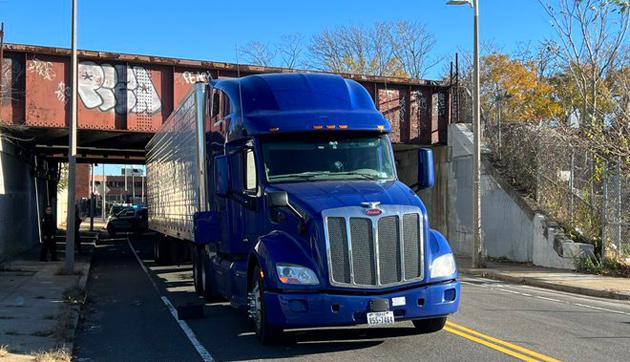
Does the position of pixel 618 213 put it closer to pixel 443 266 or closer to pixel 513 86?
pixel 443 266

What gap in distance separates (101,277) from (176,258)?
2209 millimetres

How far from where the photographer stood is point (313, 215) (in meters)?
7.15

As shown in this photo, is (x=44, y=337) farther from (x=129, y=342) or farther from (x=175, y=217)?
(x=175, y=217)

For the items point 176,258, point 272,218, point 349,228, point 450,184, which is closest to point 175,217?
point 176,258

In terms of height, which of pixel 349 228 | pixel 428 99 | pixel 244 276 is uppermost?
pixel 428 99

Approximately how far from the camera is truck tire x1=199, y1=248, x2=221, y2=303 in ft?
37.7

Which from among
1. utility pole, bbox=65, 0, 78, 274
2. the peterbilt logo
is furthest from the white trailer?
the peterbilt logo

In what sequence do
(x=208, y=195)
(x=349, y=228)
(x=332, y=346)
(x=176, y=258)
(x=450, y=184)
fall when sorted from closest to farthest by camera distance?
(x=349, y=228) → (x=332, y=346) → (x=208, y=195) → (x=176, y=258) → (x=450, y=184)

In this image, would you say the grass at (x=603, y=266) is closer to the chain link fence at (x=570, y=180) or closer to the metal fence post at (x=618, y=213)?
the chain link fence at (x=570, y=180)

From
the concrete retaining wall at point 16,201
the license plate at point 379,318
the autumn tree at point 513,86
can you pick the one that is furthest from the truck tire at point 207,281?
the autumn tree at point 513,86

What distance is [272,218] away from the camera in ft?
25.9

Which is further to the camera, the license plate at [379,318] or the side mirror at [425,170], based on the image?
the side mirror at [425,170]

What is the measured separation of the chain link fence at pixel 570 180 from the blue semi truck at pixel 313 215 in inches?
396

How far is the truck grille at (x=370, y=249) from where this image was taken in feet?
23.0
